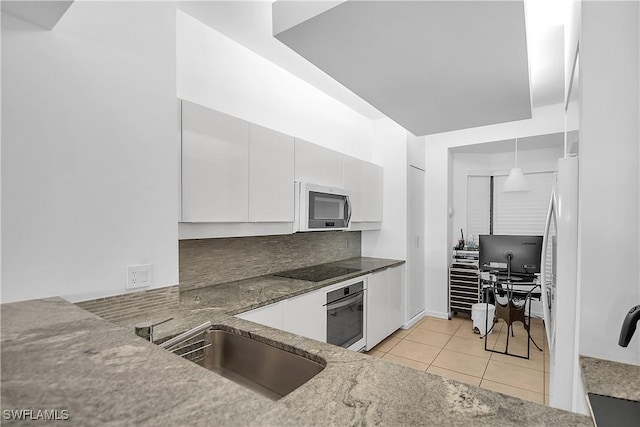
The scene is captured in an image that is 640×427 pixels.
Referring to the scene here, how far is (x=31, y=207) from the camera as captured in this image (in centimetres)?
127

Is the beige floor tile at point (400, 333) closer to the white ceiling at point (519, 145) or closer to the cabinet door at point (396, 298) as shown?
the cabinet door at point (396, 298)

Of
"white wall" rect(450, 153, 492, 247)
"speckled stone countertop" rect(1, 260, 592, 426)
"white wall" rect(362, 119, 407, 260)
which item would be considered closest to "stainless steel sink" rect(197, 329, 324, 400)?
"speckled stone countertop" rect(1, 260, 592, 426)

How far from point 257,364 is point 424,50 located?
1688 mm

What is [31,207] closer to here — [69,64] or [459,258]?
[69,64]

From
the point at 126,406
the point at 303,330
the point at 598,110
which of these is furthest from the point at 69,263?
the point at 598,110

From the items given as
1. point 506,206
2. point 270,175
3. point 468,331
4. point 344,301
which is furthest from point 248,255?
point 506,206

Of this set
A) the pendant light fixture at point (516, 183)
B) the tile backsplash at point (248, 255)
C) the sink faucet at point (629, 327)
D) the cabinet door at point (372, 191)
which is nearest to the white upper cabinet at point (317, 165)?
the cabinet door at point (372, 191)

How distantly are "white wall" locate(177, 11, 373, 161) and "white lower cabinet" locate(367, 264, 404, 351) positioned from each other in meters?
1.52

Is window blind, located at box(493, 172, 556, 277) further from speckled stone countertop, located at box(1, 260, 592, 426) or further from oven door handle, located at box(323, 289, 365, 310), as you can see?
speckled stone countertop, located at box(1, 260, 592, 426)

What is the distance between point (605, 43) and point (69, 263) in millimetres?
2219

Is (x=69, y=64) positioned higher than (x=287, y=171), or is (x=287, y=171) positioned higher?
(x=69, y=64)

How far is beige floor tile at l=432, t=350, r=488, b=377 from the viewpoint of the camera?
3.04 metres

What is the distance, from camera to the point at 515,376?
9.61 ft

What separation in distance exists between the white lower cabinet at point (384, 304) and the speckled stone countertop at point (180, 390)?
7.82ft
